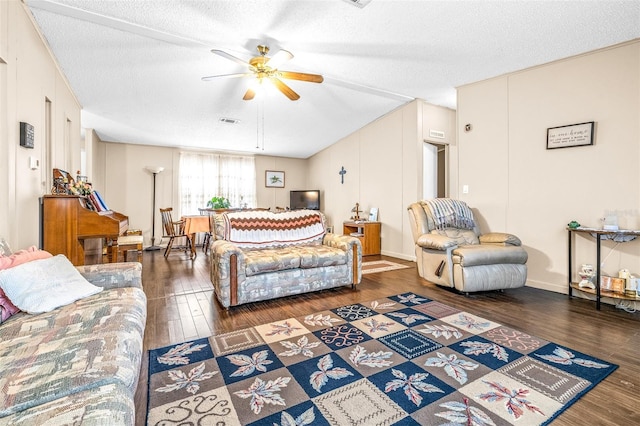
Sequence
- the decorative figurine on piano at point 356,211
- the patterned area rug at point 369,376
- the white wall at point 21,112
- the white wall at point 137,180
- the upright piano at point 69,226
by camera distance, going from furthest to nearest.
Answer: the white wall at point 137,180, the decorative figurine on piano at point 356,211, the upright piano at point 69,226, the white wall at point 21,112, the patterned area rug at point 369,376

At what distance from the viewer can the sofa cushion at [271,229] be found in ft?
11.6

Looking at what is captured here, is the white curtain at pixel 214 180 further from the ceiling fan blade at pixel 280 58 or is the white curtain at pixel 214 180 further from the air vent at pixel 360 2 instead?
the air vent at pixel 360 2

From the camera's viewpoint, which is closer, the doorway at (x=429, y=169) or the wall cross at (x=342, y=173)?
the doorway at (x=429, y=169)

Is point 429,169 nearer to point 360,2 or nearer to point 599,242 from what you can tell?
point 599,242

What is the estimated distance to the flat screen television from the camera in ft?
25.6

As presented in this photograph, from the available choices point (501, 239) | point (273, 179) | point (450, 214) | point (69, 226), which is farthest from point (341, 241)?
point (273, 179)

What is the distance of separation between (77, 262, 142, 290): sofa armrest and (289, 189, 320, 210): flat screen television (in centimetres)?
572

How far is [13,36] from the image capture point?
2.27 meters

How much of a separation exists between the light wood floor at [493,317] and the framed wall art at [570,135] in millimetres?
1698

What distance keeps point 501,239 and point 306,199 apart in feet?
16.5

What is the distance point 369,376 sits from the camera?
5.78 feet

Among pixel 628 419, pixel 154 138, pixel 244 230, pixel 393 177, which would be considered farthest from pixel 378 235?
pixel 154 138

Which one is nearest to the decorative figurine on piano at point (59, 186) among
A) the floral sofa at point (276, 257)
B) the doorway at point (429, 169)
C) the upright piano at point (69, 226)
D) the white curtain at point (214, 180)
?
the upright piano at point (69, 226)

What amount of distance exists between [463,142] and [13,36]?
4917mm
